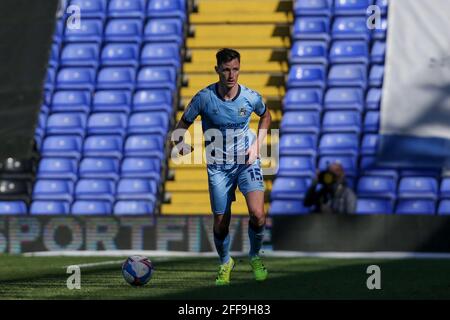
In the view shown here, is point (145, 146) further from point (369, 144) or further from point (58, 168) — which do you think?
point (369, 144)

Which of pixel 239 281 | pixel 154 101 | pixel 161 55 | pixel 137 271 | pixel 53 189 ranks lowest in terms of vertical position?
pixel 239 281

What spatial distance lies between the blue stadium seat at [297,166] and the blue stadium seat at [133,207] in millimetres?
2333

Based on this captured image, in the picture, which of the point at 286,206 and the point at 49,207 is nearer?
the point at 286,206

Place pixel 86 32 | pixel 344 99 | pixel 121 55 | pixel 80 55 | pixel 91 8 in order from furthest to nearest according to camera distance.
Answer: pixel 91 8 → pixel 86 32 → pixel 80 55 → pixel 121 55 → pixel 344 99

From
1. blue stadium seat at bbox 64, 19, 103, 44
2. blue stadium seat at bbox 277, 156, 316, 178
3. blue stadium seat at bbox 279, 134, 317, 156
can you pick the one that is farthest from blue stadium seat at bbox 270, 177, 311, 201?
blue stadium seat at bbox 64, 19, 103, 44

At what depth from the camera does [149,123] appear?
70.9ft

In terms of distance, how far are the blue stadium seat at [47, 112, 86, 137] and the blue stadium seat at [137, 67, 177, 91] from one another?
129 centimetres

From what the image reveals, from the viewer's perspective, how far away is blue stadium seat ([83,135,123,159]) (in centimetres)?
2139

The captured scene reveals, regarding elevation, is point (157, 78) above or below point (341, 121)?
above

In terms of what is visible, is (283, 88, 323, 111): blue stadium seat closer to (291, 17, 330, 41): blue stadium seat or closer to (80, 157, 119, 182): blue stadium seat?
(291, 17, 330, 41): blue stadium seat

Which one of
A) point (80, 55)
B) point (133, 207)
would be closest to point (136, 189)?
point (133, 207)

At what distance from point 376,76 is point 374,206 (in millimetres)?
2944
